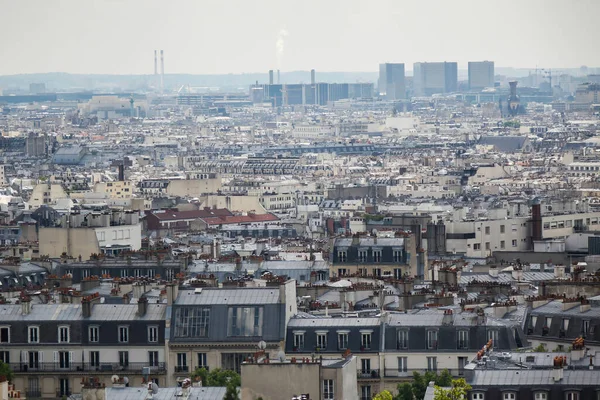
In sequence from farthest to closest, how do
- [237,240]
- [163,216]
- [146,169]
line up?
1. [146,169]
2. [163,216]
3. [237,240]

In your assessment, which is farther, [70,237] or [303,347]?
[70,237]

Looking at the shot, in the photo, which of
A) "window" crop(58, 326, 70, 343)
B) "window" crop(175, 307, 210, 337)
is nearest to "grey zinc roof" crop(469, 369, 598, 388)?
"window" crop(175, 307, 210, 337)

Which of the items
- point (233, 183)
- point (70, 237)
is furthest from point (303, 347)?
point (233, 183)

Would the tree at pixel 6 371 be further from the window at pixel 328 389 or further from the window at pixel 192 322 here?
the window at pixel 328 389

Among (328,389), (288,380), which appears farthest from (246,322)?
(288,380)

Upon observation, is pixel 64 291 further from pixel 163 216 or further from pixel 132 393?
pixel 163 216

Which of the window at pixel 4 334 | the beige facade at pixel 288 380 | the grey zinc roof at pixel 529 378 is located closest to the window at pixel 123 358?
the window at pixel 4 334
